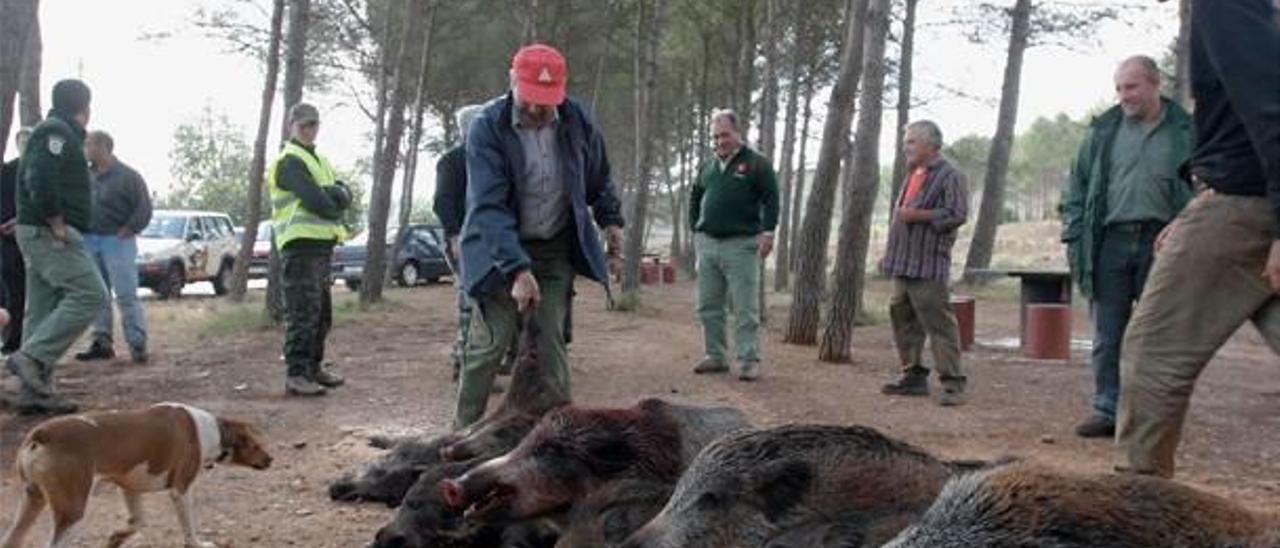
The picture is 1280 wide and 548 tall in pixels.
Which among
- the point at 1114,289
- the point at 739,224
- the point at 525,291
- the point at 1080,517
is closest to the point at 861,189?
the point at 739,224

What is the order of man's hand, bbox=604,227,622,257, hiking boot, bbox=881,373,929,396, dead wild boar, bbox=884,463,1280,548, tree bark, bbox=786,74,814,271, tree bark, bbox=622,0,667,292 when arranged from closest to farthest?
dead wild boar, bbox=884,463,1280,548 < man's hand, bbox=604,227,622,257 < hiking boot, bbox=881,373,929,396 < tree bark, bbox=622,0,667,292 < tree bark, bbox=786,74,814,271

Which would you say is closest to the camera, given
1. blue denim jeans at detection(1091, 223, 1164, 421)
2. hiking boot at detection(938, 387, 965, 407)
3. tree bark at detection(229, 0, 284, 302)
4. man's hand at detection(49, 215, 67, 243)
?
blue denim jeans at detection(1091, 223, 1164, 421)

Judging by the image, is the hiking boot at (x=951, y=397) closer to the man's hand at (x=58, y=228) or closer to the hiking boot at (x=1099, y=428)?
the hiking boot at (x=1099, y=428)

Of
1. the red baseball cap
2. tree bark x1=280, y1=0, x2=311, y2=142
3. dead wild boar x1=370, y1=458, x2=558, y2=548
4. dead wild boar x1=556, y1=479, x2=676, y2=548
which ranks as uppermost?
tree bark x1=280, y1=0, x2=311, y2=142

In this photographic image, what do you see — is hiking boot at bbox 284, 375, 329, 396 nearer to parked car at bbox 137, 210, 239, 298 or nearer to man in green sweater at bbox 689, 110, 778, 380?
man in green sweater at bbox 689, 110, 778, 380

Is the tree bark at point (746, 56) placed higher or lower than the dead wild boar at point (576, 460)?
higher

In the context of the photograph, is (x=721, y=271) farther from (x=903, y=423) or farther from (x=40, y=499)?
(x=40, y=499)

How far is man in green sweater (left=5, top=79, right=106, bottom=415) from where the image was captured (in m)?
7.23

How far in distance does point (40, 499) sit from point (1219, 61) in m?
4.23

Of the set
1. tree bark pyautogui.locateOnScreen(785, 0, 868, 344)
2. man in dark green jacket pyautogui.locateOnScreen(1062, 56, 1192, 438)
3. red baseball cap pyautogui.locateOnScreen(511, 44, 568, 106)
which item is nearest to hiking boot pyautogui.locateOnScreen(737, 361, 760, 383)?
tree bark pyautogui.locateOnScreen(785, 0, 868, 344)

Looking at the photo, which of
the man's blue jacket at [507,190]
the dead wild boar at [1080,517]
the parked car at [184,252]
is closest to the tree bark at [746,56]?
the parked car at [184,252]

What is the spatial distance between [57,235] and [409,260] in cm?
2191

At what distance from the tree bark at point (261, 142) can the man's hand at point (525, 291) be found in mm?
12816

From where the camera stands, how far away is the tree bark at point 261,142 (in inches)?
661
